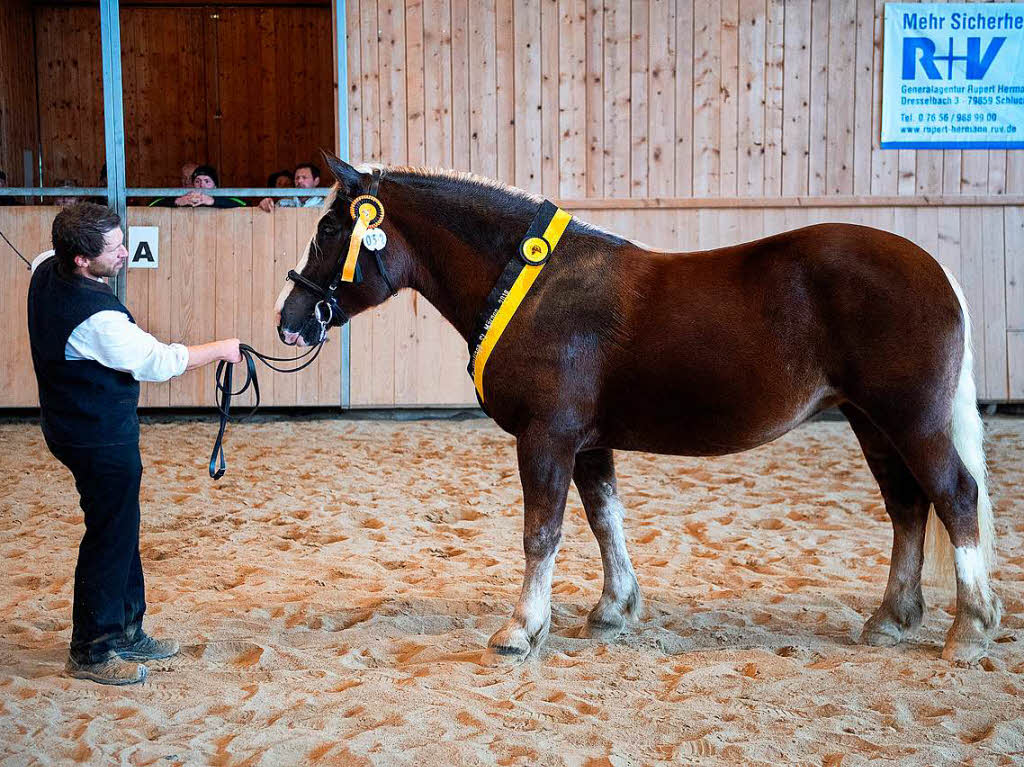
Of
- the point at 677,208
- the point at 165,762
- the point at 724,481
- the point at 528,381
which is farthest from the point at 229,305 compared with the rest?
the point at 165,762

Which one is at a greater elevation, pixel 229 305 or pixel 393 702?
pixel 229 305

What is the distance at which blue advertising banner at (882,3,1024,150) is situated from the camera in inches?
299

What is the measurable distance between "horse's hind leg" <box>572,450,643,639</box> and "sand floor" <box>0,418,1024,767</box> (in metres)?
0.13

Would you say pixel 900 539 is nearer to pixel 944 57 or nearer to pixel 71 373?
pixel 71 373

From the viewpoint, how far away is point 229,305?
7.71 meters

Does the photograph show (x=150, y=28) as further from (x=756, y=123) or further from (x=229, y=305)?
(x=756, y=123)

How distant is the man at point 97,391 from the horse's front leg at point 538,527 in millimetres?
915

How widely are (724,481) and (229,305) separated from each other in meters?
4.36

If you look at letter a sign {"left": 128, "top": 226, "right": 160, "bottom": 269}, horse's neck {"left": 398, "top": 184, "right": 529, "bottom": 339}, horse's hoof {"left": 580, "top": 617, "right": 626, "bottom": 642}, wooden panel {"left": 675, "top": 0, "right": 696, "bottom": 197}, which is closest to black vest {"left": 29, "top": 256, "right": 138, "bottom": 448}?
horse's neck {"left": 398, "top": 184, "right": 529, "bottom": 339}

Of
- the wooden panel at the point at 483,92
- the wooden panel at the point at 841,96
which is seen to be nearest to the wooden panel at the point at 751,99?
the wooden panel at the point at 841,96

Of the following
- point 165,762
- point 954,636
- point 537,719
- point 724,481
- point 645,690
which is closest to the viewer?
point 165,762

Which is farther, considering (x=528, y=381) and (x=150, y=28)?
(x=150, y=28)

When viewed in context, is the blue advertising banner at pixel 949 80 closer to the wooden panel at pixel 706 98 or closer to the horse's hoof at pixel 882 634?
the wooden panel at pixel 706 98

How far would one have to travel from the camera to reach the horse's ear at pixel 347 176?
286 cm
